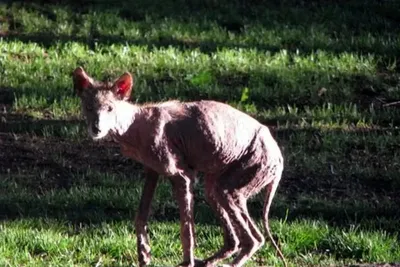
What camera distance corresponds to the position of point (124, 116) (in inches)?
220

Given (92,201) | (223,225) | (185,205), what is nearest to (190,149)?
(185,205)

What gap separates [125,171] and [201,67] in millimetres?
3391

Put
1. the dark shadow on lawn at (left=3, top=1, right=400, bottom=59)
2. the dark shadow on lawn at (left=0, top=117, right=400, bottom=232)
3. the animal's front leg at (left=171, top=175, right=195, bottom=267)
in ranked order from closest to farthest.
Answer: the animal's front leg at (left=171, top=175, right=195, bottom=267) → the dark shadow on lawn at (left=0, top=117, right=400, bottom=232) → the dark shadow on lawn at (left=3, top=1, right=400, bottom=59)

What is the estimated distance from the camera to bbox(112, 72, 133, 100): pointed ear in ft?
18.3

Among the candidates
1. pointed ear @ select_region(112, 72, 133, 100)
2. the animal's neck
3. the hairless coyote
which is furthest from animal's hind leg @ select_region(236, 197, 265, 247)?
pointed ear @ select_region(112, 72, 133, 100)

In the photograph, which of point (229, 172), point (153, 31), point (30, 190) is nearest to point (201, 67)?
point (153, 31)

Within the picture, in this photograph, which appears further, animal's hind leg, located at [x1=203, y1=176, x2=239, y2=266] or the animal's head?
animal's hind leg, located at [x1=203, y1=176, x2=239, y2=266]

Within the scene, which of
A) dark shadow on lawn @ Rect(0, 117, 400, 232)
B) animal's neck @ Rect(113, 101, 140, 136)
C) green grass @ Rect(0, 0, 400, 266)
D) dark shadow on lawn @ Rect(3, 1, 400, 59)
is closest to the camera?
animal's neck @ Rect(113, 101, 140, 136)

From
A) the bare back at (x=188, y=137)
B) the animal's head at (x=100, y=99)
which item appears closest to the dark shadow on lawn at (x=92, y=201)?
the bare back at (x=188, y=137)

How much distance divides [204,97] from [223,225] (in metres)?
6.57

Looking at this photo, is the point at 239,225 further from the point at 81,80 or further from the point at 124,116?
the point at 81,80

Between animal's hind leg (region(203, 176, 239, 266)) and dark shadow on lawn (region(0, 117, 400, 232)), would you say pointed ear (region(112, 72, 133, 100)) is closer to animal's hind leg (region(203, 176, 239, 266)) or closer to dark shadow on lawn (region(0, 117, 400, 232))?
animal's hind leg (region(203, 176, 239, 266))

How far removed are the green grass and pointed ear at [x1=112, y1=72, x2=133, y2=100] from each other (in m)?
1.89

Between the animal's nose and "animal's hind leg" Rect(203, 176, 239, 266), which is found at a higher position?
the animal's nose
